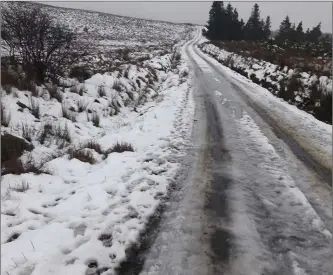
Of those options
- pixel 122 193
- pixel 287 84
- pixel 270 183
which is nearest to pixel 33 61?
pixel 122 193

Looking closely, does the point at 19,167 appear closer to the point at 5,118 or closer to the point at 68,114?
the point at 5,118

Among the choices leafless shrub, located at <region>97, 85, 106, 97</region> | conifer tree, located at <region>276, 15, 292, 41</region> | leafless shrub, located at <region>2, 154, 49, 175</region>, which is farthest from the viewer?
conifer tree, located at <region>276, 15, 292, 41</region>

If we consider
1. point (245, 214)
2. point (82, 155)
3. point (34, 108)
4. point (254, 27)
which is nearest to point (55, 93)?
point (34, 108)

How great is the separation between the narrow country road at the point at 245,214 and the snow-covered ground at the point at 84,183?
367mm

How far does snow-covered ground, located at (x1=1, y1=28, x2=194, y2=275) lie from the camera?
3441 millimetres

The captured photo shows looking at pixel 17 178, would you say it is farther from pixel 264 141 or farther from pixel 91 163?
pixel 264 141

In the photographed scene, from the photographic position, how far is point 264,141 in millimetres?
7074

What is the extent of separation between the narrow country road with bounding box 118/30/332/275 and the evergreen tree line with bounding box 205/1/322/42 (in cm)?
5331

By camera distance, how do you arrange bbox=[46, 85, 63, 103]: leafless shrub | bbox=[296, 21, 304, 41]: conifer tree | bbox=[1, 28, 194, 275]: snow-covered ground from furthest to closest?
bbox=[296, 21, 304, 41]: conifer tree, bbox=[46, 85, 63, 103]: leafless shrub, bbox=[1, 28, 194, 275]: snow-covered ground

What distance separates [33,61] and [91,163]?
4968 millimetres

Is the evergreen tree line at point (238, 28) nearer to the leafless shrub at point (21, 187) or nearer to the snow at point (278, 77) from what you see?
the snow at point (278, 77)

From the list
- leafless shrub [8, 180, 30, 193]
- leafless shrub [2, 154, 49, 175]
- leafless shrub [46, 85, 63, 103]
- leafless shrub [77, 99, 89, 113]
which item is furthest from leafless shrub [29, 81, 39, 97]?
leafless shrub [8, 180, 30, 193]

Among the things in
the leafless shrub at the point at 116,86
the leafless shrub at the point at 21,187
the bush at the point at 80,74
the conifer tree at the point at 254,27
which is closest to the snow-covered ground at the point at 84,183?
the leafless shrub at the point at 21,187

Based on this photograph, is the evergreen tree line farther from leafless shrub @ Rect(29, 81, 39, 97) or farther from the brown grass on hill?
leafless shrub @ Rect(29, 81, 39, 97)
